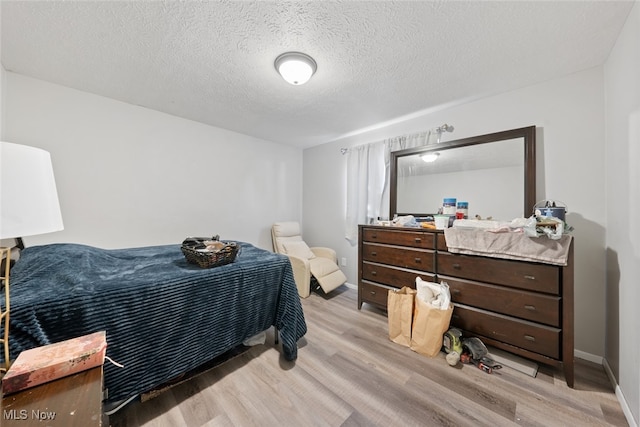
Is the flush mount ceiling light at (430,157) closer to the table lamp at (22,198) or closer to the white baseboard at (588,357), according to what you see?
the white baseboard at (588,357)

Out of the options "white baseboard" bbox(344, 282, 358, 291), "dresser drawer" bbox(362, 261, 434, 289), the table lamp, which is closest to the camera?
the table lamp

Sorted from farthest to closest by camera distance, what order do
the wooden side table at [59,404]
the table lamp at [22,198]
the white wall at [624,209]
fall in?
1. the white wall at [624,209]
2. the table lamp at [22,198]
3. the wooden side table at [59,404]

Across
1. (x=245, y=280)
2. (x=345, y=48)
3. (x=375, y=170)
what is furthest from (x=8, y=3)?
(x=375, y=170)

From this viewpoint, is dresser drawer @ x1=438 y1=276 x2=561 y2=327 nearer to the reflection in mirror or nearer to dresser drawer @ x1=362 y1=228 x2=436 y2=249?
dresser drawer @ x1=362 y1=228 x2=436 y2=249

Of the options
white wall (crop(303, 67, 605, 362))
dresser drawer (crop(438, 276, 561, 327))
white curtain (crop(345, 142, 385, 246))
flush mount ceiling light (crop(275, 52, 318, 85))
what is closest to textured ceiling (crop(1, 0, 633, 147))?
flush mount ceiling light (crop(275, 52, 318, 85))

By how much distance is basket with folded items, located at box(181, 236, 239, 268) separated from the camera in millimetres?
1574

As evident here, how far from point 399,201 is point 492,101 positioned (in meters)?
1.35

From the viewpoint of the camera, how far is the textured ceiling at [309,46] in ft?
4.28

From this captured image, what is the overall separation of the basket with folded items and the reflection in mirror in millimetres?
2103

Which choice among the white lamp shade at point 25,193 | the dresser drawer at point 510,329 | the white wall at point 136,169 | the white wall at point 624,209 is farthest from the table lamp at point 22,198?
the white wall at point 624,209

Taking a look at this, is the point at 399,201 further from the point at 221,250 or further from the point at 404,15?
the point at 221,250

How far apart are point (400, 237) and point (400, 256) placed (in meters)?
0.20

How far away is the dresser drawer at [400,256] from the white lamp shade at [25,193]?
2420 millimetres

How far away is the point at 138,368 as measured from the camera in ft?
4.00
